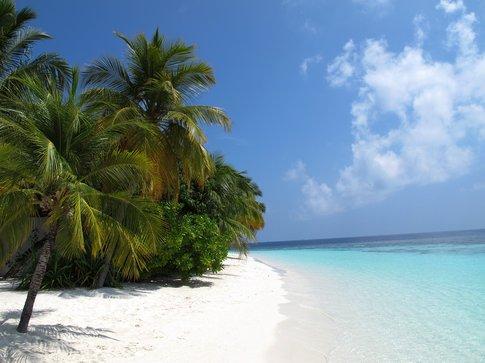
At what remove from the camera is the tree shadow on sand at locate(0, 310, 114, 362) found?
510cm

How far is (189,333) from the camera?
680 cm

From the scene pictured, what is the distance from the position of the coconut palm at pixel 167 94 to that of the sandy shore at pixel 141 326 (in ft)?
10.5

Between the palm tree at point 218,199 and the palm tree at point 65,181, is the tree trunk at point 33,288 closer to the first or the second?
the palm tree at point 65,181

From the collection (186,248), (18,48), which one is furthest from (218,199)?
(18,48)

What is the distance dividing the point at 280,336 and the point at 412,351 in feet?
6.70

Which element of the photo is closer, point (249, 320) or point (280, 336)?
point (280, 336)

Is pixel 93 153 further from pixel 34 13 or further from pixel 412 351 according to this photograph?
pixel 34 13

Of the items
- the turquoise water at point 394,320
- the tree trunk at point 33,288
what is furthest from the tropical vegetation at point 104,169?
the turquoise water at point 394,320

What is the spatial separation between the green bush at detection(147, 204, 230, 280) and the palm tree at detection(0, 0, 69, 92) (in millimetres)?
5067

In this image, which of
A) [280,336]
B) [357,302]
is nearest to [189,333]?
[280,336]

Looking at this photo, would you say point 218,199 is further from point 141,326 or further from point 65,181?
point 65,181

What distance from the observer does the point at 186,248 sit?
12.2 m

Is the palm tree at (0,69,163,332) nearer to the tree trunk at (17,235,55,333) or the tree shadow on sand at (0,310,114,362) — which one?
the tree trunk at (17,235,55,333)

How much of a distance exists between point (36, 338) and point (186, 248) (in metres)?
6.74
